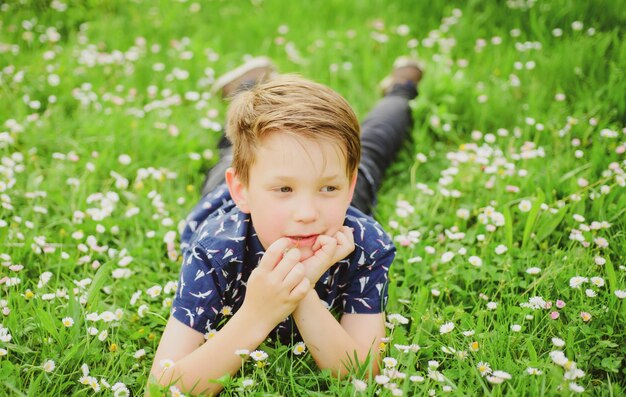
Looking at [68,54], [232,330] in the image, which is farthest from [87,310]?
[68,54]

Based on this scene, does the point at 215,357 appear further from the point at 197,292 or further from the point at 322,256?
the point at 322,256

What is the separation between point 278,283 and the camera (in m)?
1.98

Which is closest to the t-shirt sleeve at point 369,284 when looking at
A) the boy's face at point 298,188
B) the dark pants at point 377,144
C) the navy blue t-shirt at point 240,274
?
the navy blue t-shirt at point 240,274

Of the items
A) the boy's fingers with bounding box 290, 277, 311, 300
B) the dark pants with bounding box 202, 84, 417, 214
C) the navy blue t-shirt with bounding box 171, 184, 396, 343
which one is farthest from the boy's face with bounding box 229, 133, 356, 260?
Result: the dark pants with bounding box 202, 84, 417, 214

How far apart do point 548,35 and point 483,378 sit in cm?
316

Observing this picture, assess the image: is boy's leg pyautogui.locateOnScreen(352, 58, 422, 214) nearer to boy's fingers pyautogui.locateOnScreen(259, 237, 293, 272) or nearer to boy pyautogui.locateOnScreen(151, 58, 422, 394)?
boy pyautogui.locateOnScreen(151, 58, 422, 394)

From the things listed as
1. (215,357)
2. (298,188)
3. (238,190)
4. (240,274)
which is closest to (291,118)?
(298,188)

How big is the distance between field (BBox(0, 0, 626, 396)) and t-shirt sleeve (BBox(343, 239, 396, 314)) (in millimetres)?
168

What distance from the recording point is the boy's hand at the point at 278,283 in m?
1.98

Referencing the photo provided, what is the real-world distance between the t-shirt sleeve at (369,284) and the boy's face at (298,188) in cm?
31

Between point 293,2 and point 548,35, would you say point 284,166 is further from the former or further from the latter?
point 293,2

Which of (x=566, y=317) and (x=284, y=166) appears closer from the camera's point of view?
(x=284, y=166)

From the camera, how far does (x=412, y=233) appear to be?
2.93 metres

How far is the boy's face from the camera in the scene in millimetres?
1962
